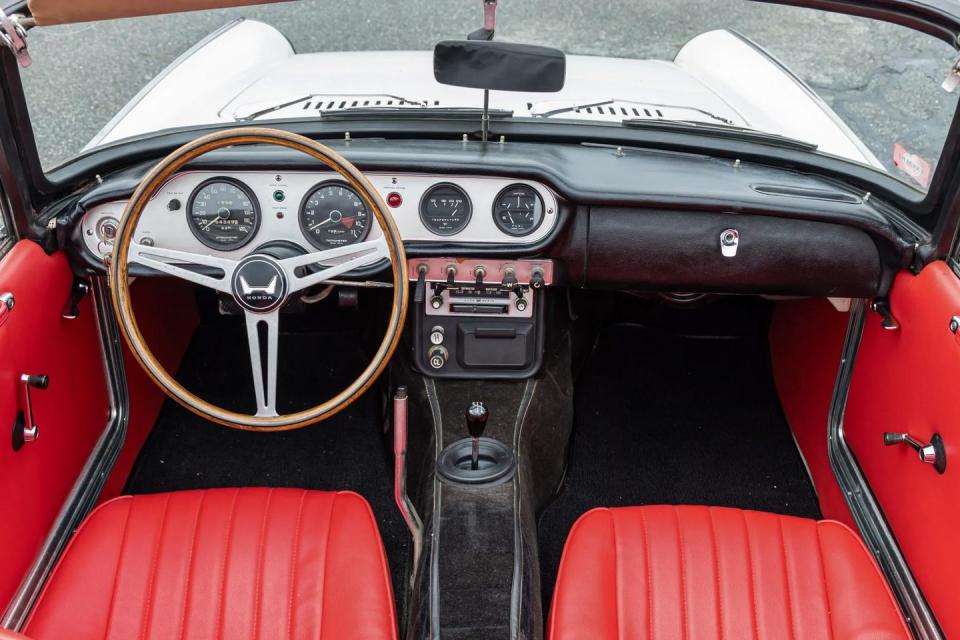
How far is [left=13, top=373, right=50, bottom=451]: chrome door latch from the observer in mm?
1696

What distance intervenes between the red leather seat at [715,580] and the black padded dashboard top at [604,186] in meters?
0.65

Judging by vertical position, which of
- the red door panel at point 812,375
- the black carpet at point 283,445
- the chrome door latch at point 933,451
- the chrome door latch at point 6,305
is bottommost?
the black carpet at point 283,445

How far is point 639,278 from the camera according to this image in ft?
6.73

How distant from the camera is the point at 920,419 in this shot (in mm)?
1765

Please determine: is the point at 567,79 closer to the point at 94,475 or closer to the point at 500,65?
the point at 500,65

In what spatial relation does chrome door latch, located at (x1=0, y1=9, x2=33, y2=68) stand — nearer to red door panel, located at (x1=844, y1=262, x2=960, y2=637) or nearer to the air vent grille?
the air vent grille

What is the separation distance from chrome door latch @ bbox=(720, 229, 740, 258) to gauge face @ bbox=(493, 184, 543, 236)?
0.44 m

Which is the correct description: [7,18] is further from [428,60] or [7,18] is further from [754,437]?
[754,437]

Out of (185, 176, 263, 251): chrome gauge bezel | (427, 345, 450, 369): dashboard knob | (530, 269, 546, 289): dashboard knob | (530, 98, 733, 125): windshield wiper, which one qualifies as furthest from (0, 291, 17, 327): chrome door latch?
(530, 98, 733, 125): windshield wiper

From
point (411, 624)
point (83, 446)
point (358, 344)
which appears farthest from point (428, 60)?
point (411, 624)

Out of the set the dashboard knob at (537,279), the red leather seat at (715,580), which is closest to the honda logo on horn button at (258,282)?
the dashboard knob at (537,279)

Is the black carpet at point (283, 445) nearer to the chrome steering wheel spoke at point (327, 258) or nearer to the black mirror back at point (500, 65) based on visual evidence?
the chrome steering wheel spoke at point (327, 258)

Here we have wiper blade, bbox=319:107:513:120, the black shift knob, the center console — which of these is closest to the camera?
the black shift knob

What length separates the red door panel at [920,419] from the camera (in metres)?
1.61
